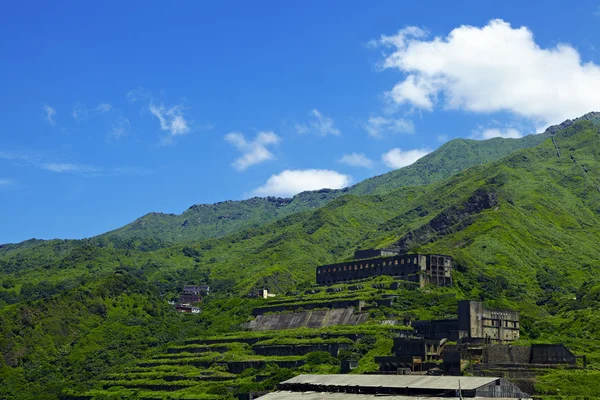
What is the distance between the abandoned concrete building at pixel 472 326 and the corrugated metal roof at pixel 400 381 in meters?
34.9

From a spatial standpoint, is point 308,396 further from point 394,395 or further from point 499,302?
point 499,302

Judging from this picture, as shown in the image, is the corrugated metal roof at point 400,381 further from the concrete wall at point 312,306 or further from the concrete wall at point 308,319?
the concrete wall at point 312,306

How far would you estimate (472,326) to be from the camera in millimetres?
143625

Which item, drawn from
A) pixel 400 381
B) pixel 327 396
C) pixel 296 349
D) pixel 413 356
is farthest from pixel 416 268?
pixel 400 381

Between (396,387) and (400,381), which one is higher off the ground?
(400,381)

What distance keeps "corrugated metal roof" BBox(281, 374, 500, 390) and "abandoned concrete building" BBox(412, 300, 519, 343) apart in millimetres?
34898

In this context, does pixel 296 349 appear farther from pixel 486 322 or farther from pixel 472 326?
pixel 486 322

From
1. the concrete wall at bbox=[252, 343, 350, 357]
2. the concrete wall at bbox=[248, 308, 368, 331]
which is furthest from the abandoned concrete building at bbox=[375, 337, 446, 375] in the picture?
the concrete wall at bbox=[248, 308, 368, 331]

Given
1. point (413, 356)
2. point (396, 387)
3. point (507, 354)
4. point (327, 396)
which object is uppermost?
point (507, 354)

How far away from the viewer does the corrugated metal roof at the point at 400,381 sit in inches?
3686

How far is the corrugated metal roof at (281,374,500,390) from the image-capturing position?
93625mm

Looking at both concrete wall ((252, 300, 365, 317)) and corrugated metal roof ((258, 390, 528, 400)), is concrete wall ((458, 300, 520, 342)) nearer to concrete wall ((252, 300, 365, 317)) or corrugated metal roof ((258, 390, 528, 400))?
concrete wall ((252, 300, 365, 317))

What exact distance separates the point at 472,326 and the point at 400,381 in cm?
4665

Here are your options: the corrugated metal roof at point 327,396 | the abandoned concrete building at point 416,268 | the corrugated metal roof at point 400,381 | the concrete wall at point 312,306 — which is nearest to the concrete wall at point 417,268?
the abandoned concrete building at point 416,268
